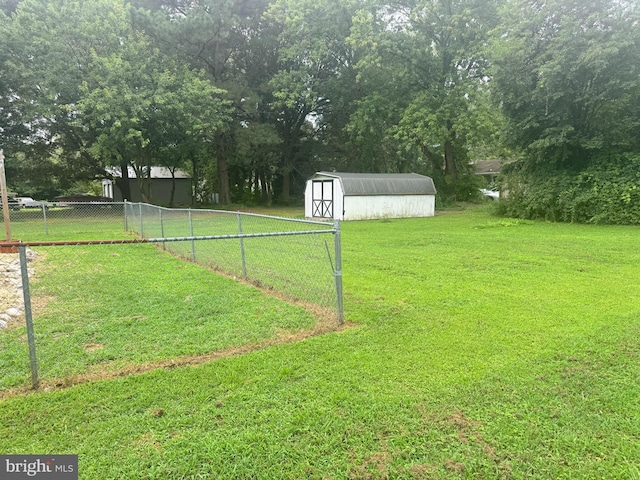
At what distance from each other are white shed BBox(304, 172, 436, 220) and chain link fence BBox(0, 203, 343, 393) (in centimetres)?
954

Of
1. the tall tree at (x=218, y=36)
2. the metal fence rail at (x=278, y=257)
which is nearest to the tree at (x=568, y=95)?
the metal fence rail at (x=278, y=257)

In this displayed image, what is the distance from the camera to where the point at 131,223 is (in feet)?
44.6

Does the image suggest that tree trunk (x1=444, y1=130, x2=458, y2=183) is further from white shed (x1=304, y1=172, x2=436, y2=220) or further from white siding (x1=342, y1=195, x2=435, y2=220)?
white siding (x1=342, y1=195, x2=435, y2=220)

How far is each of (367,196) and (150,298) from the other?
14.2 meters

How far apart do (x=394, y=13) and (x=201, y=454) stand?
27957mm

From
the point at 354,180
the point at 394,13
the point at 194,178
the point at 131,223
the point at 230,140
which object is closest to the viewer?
the point at 131,223

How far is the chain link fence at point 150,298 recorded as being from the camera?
137 inches

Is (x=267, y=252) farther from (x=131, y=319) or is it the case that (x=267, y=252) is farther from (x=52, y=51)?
(x=52, y=51)

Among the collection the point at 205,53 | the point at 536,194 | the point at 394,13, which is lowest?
the point at 536,194

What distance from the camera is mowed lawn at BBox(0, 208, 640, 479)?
2154mm

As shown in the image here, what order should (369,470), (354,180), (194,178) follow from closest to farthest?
1. (369,470)
2. (354,180)
3. (194,178)

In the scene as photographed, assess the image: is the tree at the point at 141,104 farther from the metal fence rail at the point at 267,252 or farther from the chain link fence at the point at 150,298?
the chain link fence at the point at 150,298

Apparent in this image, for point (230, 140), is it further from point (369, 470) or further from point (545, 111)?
point (369, 470)

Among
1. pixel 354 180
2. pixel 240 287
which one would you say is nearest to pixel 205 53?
pixel 354 180
